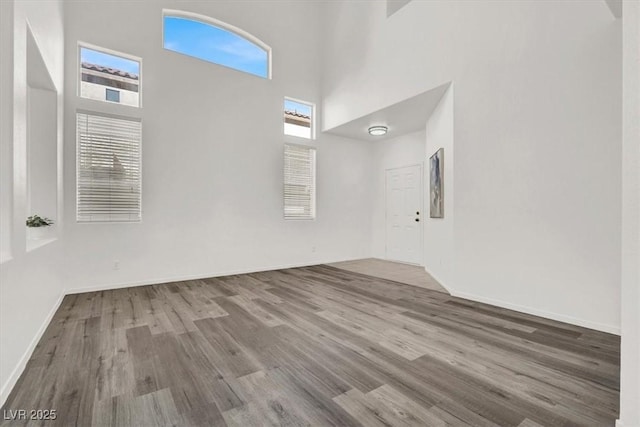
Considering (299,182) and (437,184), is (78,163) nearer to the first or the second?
(299,182)

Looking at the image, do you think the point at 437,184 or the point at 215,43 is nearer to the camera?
the point at 437,184

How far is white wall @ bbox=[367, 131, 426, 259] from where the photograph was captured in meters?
6.56

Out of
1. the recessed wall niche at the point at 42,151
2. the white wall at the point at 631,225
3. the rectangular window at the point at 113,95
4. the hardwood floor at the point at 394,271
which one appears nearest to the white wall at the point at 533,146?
the hardwood floor at the point at 394,271

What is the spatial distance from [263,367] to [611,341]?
2.87 metres

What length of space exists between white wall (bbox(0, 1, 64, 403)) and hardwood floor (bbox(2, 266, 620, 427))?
0.17m

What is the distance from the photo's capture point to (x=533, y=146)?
10.4 feet

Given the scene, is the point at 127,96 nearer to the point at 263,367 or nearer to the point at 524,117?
the point at 263,367

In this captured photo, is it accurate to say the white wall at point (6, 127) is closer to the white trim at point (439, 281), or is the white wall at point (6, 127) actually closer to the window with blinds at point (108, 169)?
the window with blinds at point (108, 169)

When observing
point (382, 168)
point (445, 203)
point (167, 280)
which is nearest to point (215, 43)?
point (167, 280)

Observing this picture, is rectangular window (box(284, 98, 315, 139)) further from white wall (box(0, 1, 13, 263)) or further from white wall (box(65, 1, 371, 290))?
white wall (box(0, 1, 13, 263))

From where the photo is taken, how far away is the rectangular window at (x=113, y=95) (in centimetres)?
432

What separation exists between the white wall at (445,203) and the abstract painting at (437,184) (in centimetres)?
11

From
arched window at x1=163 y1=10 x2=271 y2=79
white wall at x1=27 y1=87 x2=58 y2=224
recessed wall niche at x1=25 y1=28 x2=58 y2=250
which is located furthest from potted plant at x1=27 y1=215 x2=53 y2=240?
arched window at x1=163 y1=10 x2=271 y2=79

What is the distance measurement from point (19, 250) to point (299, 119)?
5.08 m
